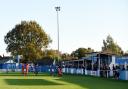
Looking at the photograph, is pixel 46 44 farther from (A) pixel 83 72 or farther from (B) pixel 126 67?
(B) pixel 126 67

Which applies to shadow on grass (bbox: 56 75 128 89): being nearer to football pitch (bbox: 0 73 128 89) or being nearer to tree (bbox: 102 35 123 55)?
football pitch (bbox: 0 73 128 89)

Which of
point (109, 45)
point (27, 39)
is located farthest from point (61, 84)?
point (109, 45)

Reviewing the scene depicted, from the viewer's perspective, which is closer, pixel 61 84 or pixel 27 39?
pixel 61 84

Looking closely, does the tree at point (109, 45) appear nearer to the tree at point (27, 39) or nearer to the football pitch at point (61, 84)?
the tree at point (27, 39)

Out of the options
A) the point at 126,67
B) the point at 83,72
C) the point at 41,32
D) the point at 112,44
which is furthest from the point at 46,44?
the point at 126,67

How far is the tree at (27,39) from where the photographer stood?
108125 mm

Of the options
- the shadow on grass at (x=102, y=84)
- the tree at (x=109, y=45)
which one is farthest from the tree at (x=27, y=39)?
the shadow on grass at (x=102, y=84)

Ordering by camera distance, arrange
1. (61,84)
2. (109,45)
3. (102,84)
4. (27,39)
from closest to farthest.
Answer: (61,84), (102,84), (27,39), (109,45)

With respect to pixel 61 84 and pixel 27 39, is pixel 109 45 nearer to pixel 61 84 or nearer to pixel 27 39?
pixel 27 39

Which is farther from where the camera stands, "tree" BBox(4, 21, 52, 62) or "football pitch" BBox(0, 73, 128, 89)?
"tree" BBox(4, 21, 52, 62)

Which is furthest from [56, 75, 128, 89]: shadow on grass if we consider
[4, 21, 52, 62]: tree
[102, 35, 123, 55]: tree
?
[102, 35, 123, 55]: tree

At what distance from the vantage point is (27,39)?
364 feet

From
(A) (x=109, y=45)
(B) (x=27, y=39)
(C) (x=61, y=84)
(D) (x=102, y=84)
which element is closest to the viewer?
(C) (x=61, y=84)

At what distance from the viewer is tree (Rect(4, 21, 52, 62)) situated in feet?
355
